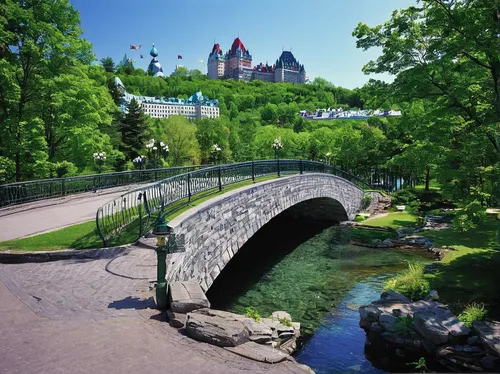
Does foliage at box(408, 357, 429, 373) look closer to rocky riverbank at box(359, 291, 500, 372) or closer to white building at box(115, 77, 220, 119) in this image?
rocky riverbank at box(359, 291, 500, 372)

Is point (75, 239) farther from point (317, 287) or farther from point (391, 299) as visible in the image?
point (391, 299)

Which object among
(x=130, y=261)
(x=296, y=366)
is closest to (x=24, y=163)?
(x=130, y=261)

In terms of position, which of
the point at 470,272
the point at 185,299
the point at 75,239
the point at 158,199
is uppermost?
the point at 158,199

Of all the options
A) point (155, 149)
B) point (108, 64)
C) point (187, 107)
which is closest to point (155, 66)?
point (187, 107)

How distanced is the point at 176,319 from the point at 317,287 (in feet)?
27.5

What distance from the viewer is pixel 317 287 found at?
525 inches

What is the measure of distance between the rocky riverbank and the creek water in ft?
1.91

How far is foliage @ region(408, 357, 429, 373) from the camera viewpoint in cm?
768

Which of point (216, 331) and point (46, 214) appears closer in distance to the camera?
point (216, 331)

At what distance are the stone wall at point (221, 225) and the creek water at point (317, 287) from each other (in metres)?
1.86

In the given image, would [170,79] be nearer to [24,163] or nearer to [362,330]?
[24,163]

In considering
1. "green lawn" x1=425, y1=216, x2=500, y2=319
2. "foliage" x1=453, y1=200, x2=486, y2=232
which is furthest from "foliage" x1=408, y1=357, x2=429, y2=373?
"foliage" x1=453, y1=200, x2=486, y2=232

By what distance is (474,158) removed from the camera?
11.9 m

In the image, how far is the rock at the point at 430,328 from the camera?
27.2 ft
